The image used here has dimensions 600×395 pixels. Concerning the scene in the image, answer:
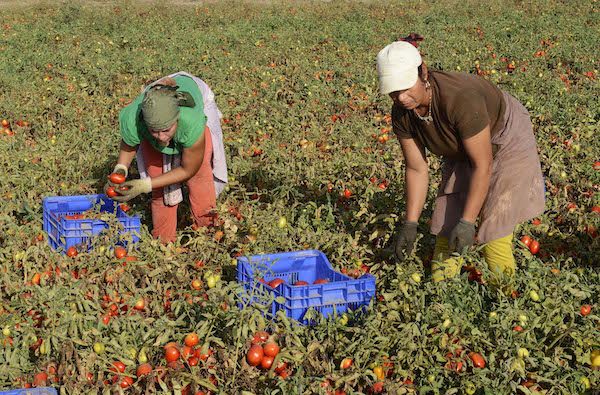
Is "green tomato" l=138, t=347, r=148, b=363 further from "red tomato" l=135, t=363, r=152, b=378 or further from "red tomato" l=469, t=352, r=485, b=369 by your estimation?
"red tomato" l=469, t=352, r=485, b=369

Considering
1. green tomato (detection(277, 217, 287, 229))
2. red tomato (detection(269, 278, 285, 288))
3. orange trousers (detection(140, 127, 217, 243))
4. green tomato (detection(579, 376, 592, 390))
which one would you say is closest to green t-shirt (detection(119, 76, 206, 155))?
orange trousers (detection(140, 127, 217, 243))

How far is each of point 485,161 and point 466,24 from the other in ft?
34.3

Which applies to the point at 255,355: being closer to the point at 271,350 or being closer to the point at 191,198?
the point at 271,350

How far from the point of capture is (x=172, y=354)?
340cm

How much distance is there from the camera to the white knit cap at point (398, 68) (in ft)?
11.3

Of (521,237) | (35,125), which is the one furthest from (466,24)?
(521,237)

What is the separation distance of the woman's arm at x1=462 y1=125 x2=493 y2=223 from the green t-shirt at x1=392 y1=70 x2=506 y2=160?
0.04 m

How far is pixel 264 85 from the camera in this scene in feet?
29.8

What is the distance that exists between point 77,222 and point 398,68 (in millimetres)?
2276

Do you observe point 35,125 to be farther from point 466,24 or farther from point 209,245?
point 466,24

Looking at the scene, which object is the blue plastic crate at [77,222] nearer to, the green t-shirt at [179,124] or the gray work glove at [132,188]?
the gray work glove at [132,188]

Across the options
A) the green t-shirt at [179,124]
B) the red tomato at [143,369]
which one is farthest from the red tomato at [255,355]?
the green t-shirt at [179,124]

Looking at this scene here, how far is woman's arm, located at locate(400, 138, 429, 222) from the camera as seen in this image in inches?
161

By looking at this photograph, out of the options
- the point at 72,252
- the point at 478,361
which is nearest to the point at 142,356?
the point at 72,252
